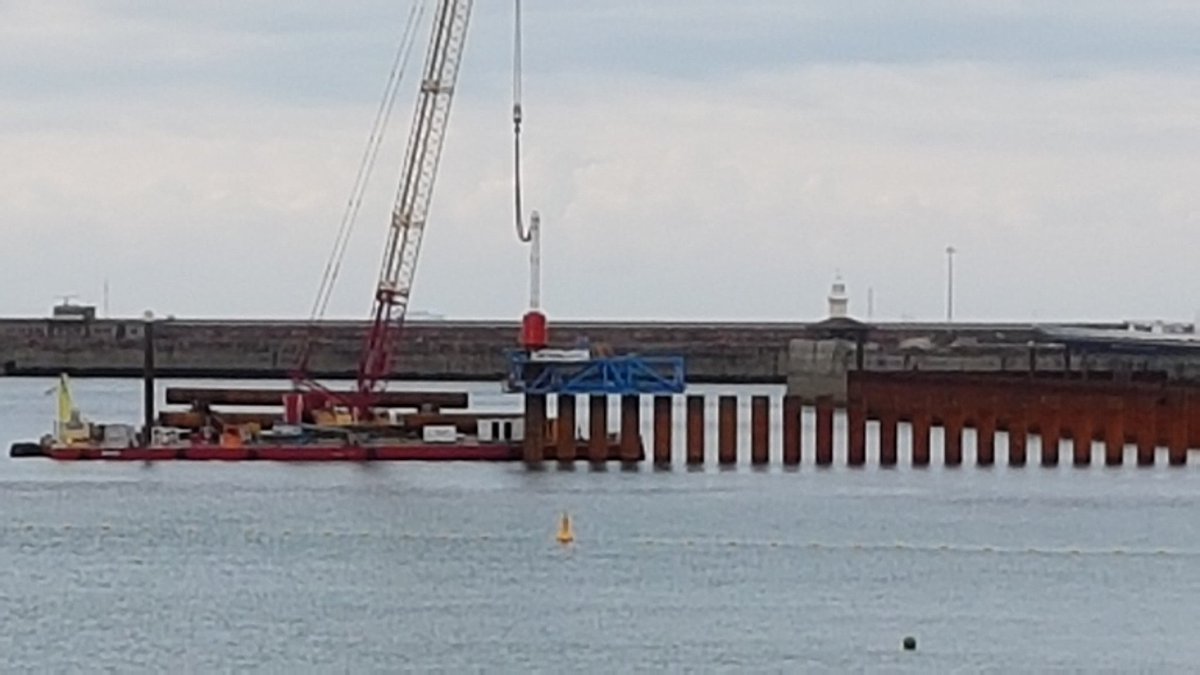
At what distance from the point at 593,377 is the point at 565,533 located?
18627mm

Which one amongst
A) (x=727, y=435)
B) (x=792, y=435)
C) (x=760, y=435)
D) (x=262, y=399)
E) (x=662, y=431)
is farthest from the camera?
(x=262, y=399)

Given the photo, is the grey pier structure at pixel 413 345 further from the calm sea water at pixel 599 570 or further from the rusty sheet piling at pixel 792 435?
the calm sea water at pixel 599 570

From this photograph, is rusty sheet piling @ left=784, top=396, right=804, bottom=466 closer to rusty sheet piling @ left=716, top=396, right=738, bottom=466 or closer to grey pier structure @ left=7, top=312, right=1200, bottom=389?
rusty sheet piling @ left=716, top=396, right=738, bottom=466

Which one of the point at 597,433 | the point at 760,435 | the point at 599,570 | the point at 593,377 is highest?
the point at 593,377

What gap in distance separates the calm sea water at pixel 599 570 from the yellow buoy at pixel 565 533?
1.45ft

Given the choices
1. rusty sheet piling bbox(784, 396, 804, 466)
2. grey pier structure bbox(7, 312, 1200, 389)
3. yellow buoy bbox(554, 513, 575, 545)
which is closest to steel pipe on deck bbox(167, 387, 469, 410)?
rusty sheet piling bbox(784, 396, 804, 466)

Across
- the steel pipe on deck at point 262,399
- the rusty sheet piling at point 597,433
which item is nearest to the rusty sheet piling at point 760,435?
the rusty sheet piling at point 597,433

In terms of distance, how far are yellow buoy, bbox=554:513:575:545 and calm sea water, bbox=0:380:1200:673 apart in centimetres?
44

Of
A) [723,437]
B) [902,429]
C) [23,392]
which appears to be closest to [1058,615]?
[723,437]

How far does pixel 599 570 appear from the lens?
67.9 metres

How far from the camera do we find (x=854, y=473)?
3777 inches

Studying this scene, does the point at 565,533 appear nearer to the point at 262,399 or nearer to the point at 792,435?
the point at 792,435

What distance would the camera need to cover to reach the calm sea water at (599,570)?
5597 centimetres

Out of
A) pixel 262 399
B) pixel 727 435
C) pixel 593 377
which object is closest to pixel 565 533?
pixel 593 377
